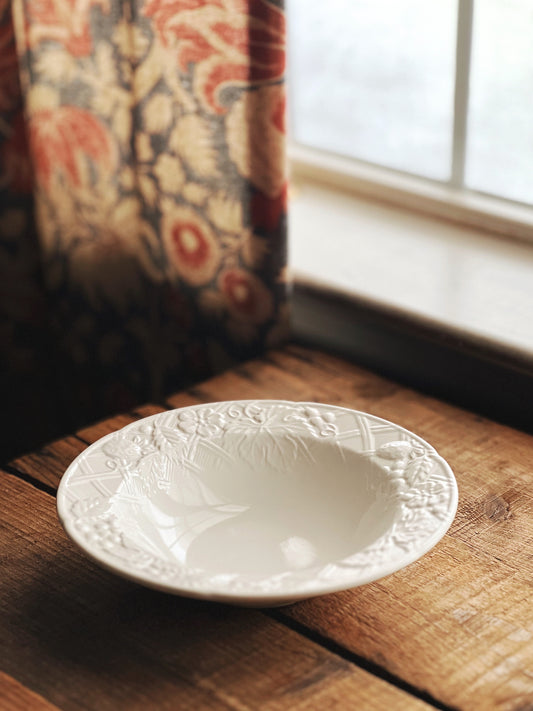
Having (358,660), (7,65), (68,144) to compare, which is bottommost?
(358,660)

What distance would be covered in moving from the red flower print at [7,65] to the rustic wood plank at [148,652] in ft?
2.53

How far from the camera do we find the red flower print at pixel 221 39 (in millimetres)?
1161

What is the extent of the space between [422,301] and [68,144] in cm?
57

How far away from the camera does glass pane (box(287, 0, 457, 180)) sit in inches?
56.4

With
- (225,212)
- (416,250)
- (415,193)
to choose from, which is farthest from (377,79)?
(225,212)

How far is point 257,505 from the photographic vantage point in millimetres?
908

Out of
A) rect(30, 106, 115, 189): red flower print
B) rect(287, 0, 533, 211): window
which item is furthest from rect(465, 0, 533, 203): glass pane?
rect(30, 106, 115, 189): red flower print

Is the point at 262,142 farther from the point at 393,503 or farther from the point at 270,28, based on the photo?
the point at 393,503

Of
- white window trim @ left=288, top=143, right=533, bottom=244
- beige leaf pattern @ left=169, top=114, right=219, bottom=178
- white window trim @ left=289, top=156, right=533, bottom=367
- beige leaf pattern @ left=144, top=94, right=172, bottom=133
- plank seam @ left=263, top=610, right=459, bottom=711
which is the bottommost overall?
plank seam @ left=263, top=610, right=459, bottom=711

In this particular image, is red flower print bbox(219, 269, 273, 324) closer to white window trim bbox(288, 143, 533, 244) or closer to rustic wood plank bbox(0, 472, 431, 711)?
white window trim bbox(288, 143, 533, 244)

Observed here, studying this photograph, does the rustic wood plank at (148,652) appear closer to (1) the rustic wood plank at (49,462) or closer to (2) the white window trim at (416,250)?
(1) the rustic wood plank at (49,462)

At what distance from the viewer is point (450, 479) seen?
0.83 metres

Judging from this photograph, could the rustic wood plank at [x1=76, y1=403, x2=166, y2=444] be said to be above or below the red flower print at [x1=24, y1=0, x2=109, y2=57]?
below

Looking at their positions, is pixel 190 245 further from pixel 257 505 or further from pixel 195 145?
pixel 257 505
